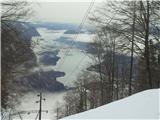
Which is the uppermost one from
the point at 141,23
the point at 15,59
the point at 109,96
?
the point at 141,23

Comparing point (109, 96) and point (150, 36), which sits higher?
point (150, 36)

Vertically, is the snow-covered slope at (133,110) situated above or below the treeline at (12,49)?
below

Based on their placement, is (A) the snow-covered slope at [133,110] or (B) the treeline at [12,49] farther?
(B) the treeline at [12,49]

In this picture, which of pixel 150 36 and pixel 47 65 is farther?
pixel 47 65

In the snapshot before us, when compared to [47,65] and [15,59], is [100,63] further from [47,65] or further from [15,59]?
[15,59]

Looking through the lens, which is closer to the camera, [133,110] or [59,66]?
[133,110]

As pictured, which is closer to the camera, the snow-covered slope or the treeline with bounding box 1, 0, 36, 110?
the snow-covered slope

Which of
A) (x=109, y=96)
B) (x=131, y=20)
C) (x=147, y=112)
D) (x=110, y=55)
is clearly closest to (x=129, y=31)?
(x=131, y=20)

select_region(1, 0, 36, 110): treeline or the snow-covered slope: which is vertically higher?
select_region(1, 0, 36, 110): treeline
